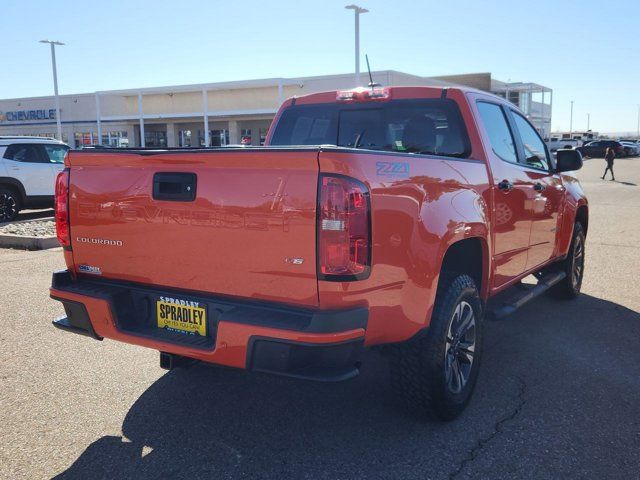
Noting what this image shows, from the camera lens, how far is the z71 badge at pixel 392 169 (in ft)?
9.37


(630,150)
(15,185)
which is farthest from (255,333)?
(630,150)

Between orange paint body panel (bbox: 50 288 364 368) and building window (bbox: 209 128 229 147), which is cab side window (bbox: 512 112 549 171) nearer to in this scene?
orange paint body panel (bbox: 50 288 364 368)

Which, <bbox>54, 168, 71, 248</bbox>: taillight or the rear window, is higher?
the rear window

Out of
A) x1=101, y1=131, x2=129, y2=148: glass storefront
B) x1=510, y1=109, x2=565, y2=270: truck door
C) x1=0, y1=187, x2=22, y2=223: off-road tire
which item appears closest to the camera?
x1=510, y1=109, x2=565, y2=270: truck door

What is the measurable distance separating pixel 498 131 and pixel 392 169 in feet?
6.72

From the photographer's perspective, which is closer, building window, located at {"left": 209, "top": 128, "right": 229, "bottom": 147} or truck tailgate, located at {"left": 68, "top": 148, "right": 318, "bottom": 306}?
truck tailgate, located at {"left": 68, "top": 148, "right": 318, "bottom": 306}

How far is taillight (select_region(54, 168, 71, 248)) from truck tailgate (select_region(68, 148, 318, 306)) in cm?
4

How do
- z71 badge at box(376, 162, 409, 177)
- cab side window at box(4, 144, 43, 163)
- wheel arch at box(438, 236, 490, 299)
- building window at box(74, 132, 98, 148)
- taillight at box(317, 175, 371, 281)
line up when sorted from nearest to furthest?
taillight at box(317, 175, 371, 281)
z71 badge at box(376, 162, 409, 177)
wheel arch at box(438, 236, 490, 299)
cab side window at box(4, 144, 43, 163)
building window at box(74, 132, 98, 148)

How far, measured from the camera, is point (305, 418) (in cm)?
362

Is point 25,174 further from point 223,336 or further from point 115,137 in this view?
point 115,137

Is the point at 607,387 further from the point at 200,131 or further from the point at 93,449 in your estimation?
the point at 200,131

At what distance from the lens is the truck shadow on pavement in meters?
3.06

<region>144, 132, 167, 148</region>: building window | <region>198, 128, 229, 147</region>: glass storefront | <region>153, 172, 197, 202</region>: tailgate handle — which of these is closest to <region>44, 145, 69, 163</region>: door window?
<region>153, 172, 197, 202</region>: tailgate handle

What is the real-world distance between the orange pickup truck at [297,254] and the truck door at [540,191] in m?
0.85
